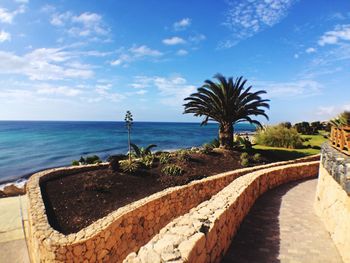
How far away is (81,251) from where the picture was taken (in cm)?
708

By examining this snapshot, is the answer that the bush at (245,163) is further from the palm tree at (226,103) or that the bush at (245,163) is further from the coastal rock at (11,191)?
the coastal rock at (11,191)

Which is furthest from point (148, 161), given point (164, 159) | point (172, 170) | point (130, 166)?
point (172, 170)

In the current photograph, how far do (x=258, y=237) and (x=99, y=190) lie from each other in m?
7.22

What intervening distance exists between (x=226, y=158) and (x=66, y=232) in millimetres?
10493

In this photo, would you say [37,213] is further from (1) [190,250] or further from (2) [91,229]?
(1) [190,250]

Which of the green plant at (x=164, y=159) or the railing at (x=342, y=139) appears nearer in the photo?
the railing at (x=342, y=139)

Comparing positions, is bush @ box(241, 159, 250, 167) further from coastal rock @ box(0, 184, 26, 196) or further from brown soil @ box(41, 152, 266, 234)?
coastal rock @ box(0, 184, 26, 196)

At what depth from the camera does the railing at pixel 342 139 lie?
6.78 metres

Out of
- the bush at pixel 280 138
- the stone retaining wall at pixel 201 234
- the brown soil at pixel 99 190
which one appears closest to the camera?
the stone retaining wall at pixel 201 234

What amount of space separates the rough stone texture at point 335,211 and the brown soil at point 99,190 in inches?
256

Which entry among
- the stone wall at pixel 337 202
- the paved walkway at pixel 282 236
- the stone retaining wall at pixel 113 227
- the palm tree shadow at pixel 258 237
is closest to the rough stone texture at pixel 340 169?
the stone wall at pixel 337 202

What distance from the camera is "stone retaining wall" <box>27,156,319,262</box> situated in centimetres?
705

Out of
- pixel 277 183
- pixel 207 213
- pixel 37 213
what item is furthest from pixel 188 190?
pixel 207 213

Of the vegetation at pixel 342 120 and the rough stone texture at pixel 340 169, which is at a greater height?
the vegetation at pixel 342 120
